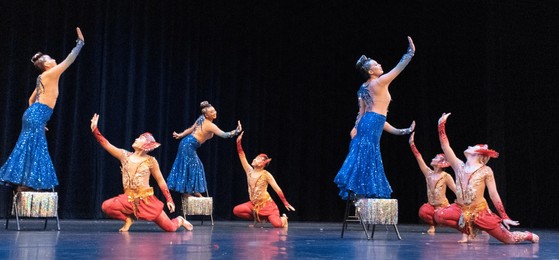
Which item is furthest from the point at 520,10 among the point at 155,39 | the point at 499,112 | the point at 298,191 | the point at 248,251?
the point at 248,251

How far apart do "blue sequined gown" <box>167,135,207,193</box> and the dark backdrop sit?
1.53 m

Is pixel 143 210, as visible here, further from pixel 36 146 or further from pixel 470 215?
pixel 470 215

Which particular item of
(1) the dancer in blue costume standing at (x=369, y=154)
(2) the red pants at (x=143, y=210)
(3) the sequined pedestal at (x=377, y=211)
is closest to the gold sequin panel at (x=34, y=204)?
(2) the red pants at (x=143, y=210)

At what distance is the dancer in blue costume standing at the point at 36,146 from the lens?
19.3 ft

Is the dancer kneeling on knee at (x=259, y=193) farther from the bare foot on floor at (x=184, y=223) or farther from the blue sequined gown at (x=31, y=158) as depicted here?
the blue sequined gown at (x=31, y=158)

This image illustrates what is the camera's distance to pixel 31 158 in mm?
5938

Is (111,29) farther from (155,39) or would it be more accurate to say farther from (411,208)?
(411,208)

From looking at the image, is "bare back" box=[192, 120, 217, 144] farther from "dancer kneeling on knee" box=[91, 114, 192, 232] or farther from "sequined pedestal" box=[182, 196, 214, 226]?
"dancer kneeling on knee" box=[91, 114, 192, 232]

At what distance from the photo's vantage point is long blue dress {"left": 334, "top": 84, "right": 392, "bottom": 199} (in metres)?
5.64

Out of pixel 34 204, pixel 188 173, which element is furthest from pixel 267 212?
pixel 34 204

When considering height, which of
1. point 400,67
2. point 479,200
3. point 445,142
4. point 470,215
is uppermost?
point 400,67

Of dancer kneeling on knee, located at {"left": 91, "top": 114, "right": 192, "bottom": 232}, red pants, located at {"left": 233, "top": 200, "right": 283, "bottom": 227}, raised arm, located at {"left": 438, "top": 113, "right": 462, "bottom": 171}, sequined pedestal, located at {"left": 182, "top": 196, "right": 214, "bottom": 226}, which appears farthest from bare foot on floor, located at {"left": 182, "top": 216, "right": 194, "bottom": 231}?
raised arm, located at {"left": 438, "top": 113, "right": 462, "bottom": 171}

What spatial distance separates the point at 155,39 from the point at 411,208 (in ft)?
14.9

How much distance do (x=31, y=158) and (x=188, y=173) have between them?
2600 millimetres
